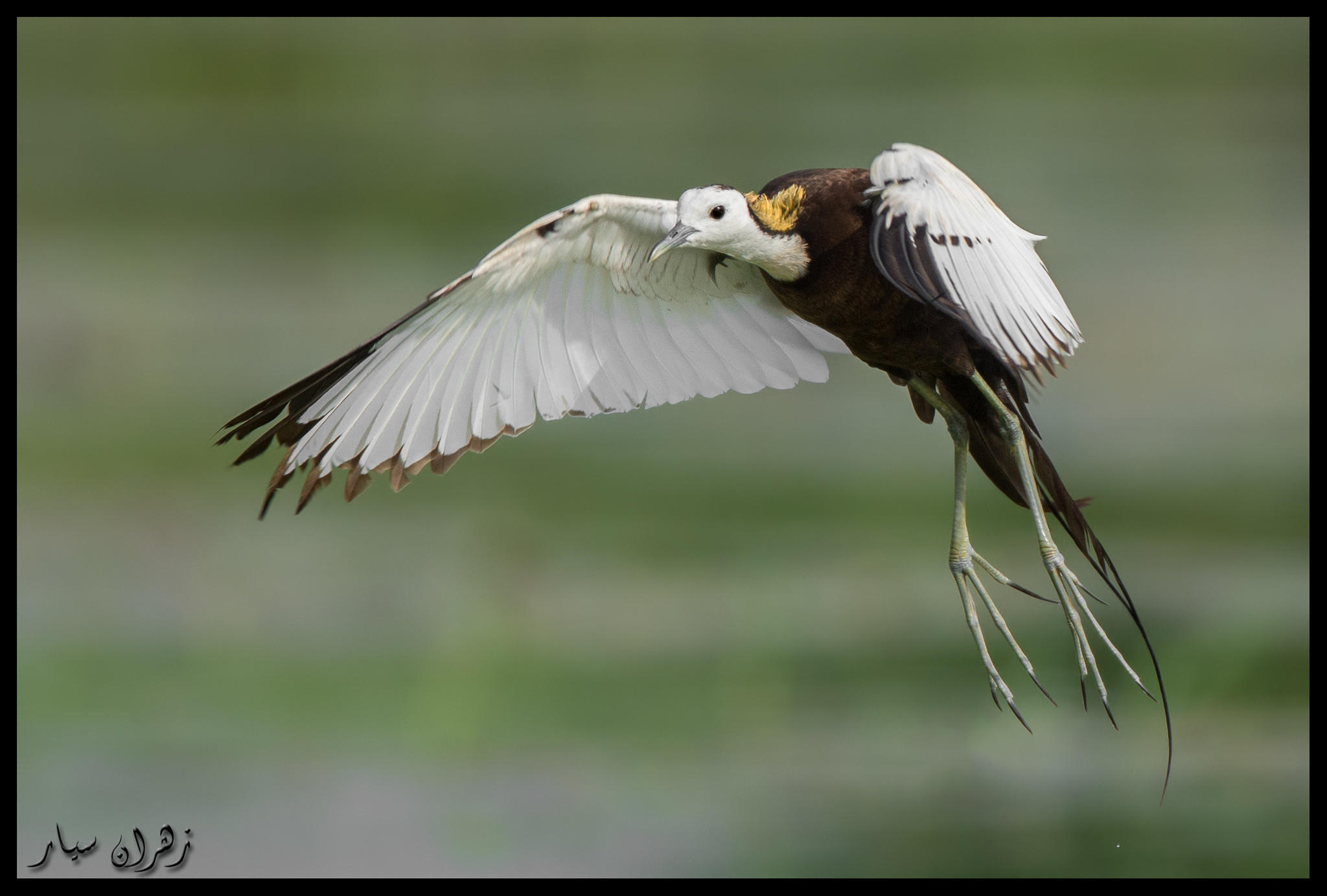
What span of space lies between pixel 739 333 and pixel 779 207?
215mm

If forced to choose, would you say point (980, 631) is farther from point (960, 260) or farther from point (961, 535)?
point (960, 260)

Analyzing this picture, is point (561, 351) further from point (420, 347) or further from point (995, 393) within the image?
point (995, 393)

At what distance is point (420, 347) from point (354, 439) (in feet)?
0.31

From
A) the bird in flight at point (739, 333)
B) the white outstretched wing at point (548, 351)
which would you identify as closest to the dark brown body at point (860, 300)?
the bird in flight at point (739, 333)

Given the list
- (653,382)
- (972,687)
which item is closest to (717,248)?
(653,382)

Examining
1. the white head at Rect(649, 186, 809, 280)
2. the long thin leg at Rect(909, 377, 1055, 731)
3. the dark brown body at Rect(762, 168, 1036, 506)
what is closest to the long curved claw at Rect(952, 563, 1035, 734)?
the long thin leg at Rect(909, 377, 1055, 731)

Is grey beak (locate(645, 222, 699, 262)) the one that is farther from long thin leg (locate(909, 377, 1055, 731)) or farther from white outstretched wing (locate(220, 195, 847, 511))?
long thin leg (locate(909, 377, 1055, 731))

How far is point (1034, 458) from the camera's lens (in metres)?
0.98

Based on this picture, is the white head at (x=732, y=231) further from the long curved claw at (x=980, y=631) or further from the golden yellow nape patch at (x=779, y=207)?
the long curved claw at (x=980, y=631)

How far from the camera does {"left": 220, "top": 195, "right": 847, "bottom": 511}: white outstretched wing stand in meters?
1.00

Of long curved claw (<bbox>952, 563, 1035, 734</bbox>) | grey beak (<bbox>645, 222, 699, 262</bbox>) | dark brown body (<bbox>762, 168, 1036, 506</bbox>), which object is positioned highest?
grey beak (<bbox>645, 222, 699, 262</bbox>)

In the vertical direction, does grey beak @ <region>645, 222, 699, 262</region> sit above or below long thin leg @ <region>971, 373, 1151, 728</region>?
above

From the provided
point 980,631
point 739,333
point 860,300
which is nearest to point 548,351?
point 739,333

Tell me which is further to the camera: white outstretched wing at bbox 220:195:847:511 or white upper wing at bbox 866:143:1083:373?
white outstretched wing at bbox 220:195:847:511
